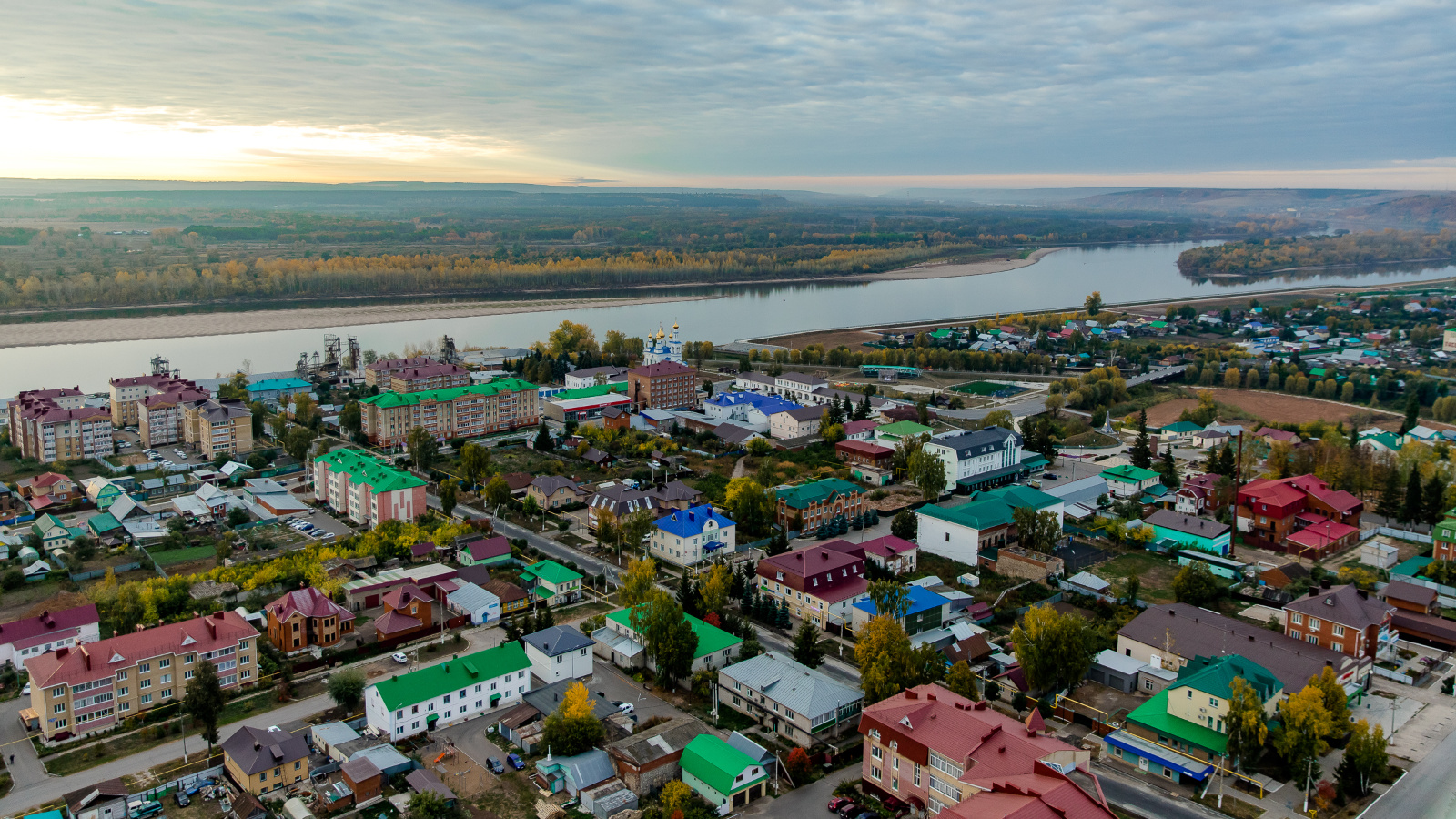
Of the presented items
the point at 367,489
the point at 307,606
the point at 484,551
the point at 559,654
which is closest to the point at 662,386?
the point at 367,489

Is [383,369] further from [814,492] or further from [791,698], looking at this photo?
[791,698]

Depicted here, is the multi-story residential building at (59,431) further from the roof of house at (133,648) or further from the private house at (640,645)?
the private house at (640,645)

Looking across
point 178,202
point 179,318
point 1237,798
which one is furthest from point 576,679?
point 178,202

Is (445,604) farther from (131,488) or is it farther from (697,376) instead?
(697,376)

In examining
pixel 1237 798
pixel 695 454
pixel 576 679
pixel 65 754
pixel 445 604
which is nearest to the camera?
pixel 1237 798

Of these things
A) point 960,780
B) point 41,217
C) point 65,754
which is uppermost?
point 41,217

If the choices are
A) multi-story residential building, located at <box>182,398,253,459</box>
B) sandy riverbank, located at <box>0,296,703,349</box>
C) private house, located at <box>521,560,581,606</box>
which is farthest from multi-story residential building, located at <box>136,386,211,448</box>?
sandy riverbank, located at <box>0,296,703,349</box>
